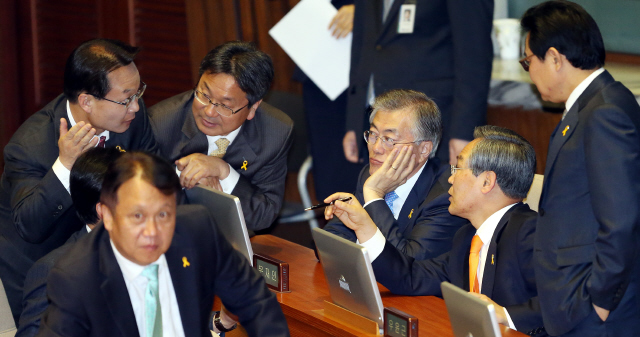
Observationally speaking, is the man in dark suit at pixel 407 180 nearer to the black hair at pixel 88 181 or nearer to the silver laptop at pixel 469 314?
the silver laptop at pixel 469 314

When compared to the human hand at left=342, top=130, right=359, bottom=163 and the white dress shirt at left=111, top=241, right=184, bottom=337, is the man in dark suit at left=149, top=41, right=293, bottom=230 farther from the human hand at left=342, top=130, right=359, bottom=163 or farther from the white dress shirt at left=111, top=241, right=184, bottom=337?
the white dress shirt at left=111, top=241, right=184, bottom=337

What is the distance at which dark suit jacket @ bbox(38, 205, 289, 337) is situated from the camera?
73.7 inches

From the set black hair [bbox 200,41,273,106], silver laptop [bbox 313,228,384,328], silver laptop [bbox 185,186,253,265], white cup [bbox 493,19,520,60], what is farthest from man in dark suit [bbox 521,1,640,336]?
white cup [bbox 493,19,520,60]

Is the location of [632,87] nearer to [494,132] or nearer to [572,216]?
[494,132]

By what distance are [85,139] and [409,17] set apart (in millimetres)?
1644

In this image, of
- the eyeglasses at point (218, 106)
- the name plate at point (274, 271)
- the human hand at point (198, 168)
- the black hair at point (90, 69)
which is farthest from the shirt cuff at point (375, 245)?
the black hair at point (90, 69)

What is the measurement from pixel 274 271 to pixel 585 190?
3.44 feet

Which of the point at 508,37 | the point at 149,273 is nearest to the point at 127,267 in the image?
the point at 149,273

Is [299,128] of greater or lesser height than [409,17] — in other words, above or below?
below

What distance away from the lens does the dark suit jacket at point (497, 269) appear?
2318mm

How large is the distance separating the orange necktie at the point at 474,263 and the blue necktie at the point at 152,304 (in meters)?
1.04

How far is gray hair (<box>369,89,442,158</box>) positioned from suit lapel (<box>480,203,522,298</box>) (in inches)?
24.3

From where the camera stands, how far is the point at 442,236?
2783 mm

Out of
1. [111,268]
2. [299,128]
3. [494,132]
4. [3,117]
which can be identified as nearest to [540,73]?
[494,132]
